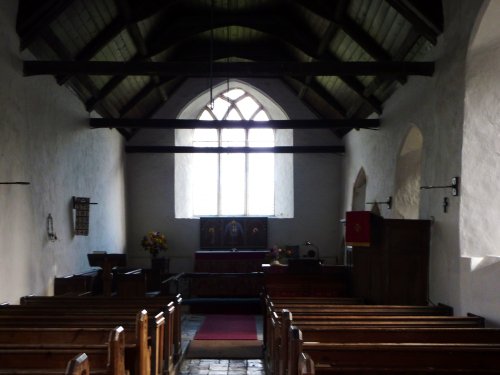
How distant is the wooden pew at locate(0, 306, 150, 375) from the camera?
469 cm

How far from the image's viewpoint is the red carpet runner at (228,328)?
966cm

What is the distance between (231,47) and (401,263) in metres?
7.56

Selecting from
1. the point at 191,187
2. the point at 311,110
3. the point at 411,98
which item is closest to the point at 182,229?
the point at 191,187

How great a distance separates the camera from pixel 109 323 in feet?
18.8

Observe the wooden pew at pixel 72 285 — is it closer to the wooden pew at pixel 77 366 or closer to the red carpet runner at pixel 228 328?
the red carpet runner at pixel 228 328

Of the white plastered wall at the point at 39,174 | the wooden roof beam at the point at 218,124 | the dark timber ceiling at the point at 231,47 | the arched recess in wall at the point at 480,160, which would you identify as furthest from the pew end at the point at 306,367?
the wooden roof beam at the point at 218,124

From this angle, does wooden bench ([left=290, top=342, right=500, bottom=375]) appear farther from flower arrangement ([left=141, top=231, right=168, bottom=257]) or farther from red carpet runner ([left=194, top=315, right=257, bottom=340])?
flower arrangement ([left=141, top=231, right=168, bottom=257])

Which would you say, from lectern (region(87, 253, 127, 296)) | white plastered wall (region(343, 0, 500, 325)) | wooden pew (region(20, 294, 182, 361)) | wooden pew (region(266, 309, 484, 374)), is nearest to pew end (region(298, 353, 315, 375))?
wooden pew (region(266, 309, 484, 374))

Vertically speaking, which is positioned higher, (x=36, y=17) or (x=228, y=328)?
(x=36, y=17)

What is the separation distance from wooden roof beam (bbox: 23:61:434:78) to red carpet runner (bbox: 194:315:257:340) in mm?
3905

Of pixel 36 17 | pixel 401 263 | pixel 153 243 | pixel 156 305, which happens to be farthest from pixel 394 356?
pixel 153 243

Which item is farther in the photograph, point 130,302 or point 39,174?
point 39,174

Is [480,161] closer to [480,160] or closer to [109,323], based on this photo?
[480,160]

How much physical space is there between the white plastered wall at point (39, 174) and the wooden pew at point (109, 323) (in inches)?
63.9
